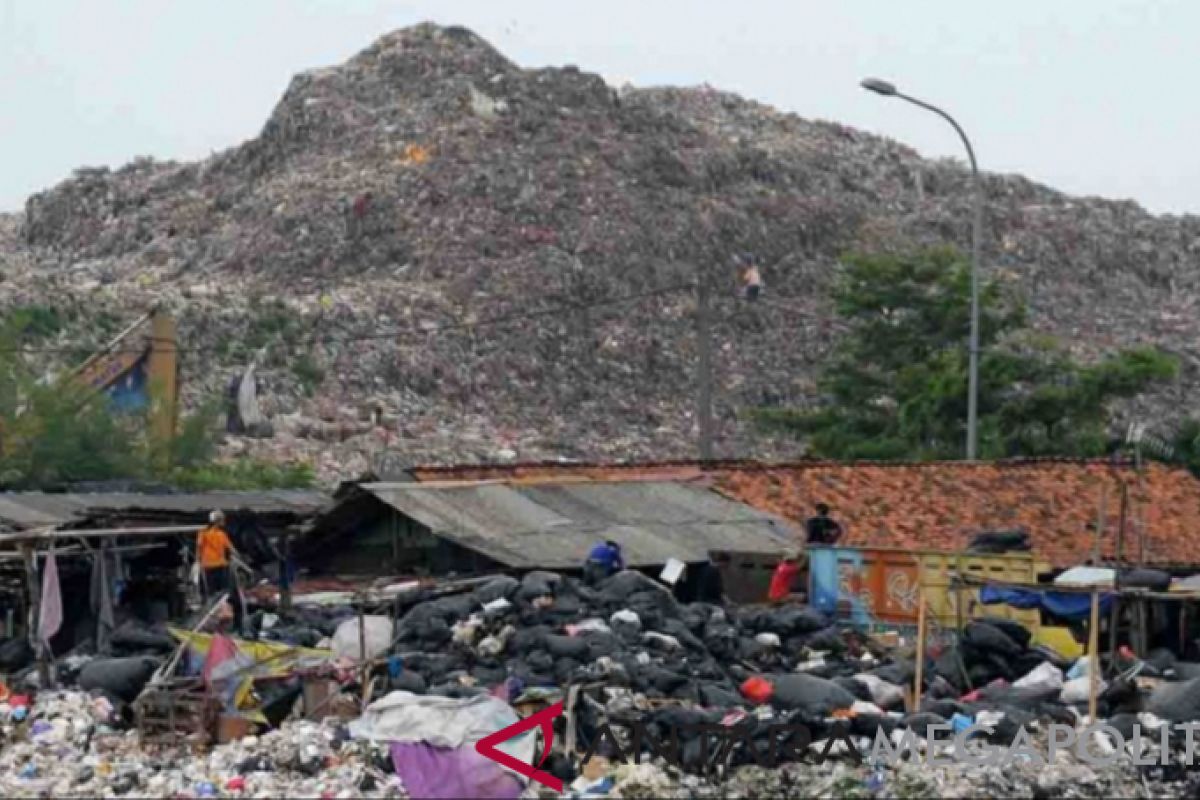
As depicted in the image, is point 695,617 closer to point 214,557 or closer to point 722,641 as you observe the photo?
point 722,641

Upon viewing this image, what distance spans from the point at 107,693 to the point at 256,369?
857 inches

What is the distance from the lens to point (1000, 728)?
1475 centimetres

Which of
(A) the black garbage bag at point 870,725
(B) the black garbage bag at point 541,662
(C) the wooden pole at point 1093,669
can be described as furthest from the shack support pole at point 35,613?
(C) the wooden pole at point 1093,669

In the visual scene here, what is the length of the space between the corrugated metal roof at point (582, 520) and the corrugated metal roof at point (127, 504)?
1.57 metres

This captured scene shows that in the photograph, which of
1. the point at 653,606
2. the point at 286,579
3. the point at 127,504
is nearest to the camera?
the point at 653,606

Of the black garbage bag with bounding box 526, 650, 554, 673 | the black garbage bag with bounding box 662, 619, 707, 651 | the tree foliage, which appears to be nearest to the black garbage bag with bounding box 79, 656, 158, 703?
the black garbage bag with bounding box 526, 650, 554, 673

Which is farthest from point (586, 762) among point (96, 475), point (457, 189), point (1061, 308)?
point (1061, 308)

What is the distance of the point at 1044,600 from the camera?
58.5 ft

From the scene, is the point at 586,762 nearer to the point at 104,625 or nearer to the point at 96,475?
the point at 104,625

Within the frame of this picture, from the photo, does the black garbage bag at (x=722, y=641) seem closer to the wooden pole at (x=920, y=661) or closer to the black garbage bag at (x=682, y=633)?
the black garbage bag at (x=682, y=633)

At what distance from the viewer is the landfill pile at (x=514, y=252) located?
128 feet

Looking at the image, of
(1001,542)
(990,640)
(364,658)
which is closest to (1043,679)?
(990,640)

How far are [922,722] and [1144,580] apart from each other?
4432mm

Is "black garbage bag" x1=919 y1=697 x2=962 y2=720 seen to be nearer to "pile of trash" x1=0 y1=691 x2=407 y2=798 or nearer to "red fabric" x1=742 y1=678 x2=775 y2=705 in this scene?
"red fabric" x1=742 y1=678 x2=775 y2=705
